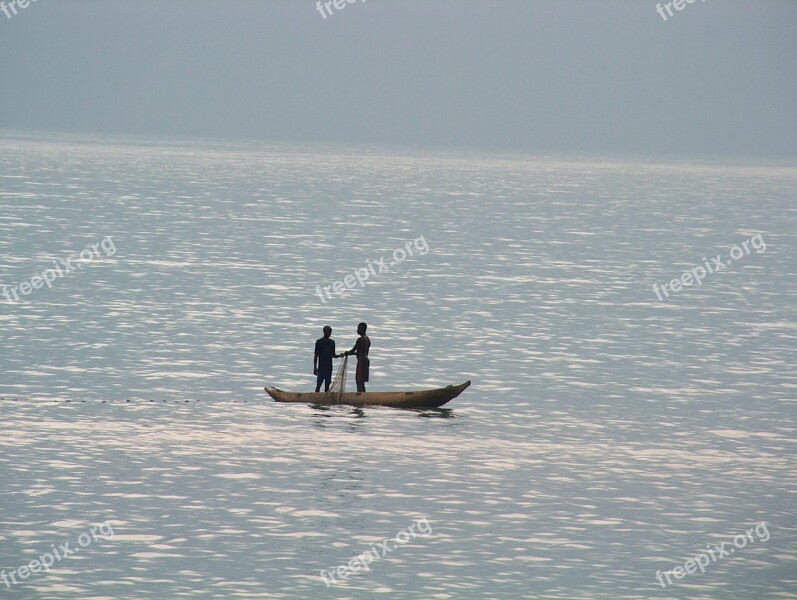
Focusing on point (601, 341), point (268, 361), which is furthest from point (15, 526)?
point (601, 341)

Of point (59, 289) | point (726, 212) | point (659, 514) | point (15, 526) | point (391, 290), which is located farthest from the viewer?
point (726, 212)

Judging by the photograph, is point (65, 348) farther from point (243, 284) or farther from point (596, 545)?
point (596, 545)

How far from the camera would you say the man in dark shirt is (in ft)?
134

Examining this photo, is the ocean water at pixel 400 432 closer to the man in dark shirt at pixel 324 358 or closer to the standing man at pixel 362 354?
the standing man at pixel 362 354

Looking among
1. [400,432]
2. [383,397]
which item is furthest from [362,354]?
[400,432]

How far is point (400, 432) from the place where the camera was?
3834cm

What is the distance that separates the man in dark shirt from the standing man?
1.95 feet

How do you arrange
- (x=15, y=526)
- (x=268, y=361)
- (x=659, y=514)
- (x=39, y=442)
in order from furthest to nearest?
(x=268, y=361) < (x=39, y=442) < (x=659, y=514) < (x=15, y=526)

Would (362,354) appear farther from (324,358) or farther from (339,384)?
(339,384)

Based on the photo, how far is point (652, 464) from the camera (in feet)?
117

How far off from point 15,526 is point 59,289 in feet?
137

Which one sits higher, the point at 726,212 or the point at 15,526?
the point at 726,212

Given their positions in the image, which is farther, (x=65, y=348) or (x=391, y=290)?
(x=391, y=290)

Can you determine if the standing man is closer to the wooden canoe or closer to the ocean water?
the wooden canoe
